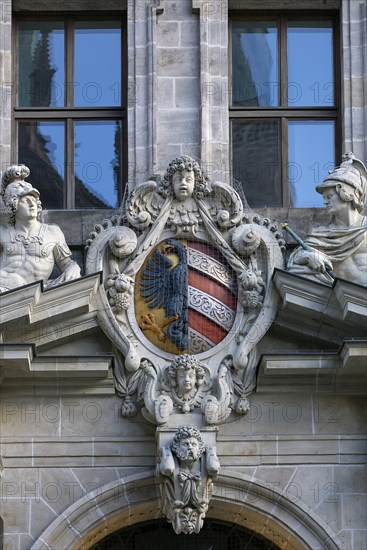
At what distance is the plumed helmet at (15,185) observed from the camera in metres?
20.8

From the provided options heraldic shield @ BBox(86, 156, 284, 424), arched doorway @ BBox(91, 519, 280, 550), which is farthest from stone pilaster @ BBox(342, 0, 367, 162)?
arched doorway @ BBox(91, 519, 280, 550)

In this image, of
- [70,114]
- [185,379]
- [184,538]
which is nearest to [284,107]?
[70,114]

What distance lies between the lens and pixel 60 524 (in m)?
20.2

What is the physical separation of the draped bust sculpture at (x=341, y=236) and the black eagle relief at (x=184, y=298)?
66 centimetres

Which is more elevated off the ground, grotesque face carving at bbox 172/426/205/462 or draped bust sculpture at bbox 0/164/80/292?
draped bust sculpture at bbox 0/164/80/292

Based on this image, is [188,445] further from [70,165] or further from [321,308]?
[70,165]

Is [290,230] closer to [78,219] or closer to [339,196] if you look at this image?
[339,196]

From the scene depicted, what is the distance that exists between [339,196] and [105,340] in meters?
2.43

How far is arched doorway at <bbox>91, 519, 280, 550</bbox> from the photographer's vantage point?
21016 millimetres

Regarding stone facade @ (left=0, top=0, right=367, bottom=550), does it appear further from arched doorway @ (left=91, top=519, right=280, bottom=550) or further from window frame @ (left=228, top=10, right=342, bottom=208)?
window frame @ (left=228, top=10, right=342, bottom=208)

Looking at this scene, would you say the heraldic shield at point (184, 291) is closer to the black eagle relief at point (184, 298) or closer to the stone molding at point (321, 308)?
the black eagle relief at point (184, 298)

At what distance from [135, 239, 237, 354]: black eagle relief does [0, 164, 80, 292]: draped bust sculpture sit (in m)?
0.68

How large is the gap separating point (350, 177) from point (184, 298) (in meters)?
1.84

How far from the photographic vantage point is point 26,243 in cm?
2073
